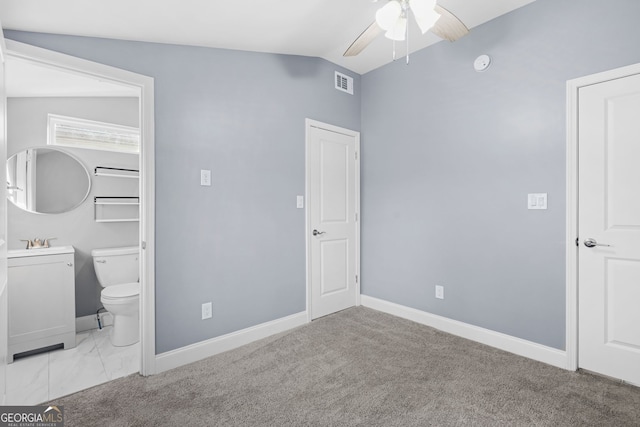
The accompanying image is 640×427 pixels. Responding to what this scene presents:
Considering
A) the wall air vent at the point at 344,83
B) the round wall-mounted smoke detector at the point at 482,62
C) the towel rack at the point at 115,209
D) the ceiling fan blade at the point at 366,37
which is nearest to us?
the ceiling fan blade at the point at 366,37

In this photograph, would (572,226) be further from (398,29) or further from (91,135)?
(91,135)

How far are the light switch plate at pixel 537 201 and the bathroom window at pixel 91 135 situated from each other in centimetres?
386

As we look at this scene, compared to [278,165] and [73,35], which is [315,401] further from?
[73,35]

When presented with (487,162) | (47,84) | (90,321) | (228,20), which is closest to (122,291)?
(90,321)

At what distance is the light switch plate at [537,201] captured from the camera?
2.35 metres

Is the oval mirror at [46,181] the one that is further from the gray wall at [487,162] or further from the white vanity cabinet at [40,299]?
the gray wall at [487,162]

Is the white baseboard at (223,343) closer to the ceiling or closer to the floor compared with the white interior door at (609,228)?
closer to the floor

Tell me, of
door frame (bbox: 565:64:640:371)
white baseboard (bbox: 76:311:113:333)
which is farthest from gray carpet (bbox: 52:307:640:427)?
white baseboard (bbox: 76:311:113:333)

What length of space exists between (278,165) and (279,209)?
1.36 feet

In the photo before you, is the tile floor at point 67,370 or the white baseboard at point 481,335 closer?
the tile floor at point 67,370

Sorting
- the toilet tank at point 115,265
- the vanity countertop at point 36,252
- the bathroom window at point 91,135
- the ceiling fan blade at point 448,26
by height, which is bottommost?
the toilet tank at point 115,265

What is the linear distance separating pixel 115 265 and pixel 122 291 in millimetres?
447

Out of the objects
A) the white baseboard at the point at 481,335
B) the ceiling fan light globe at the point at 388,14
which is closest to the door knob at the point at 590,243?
the white baseboard at the point at 481,335

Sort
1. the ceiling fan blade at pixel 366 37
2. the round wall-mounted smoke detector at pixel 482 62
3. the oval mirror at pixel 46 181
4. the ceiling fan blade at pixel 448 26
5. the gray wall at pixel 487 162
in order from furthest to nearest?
1. the oval mirror at pixel 46 181
2. the round wall-mounted smoke detector at pixel 482 62
3. the gray wall at pixel 487 162
4. the ceiling fan blade at pixel 366 37
5. the ceiling fan blade at pixel 448 26
